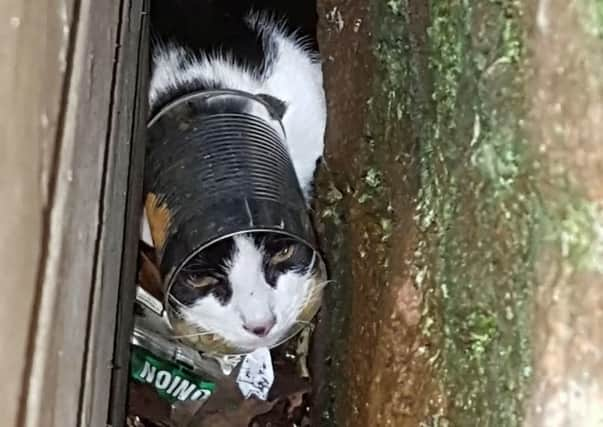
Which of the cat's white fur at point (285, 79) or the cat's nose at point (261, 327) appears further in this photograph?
the cat's white fur at point (285, 79)

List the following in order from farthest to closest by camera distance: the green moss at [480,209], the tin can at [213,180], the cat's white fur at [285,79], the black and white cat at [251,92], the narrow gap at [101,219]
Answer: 1. the cat's white fur at [285,79]
2. the black and white cat at [251,92]
3. the tin can at [213,180]
4. the narrow gap at [101,219]
5. the green moss at [480,209]

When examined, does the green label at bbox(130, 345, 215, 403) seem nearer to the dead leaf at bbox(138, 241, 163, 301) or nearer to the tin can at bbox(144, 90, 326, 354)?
the dead leaf at bbox(138, 241, 163, 301)

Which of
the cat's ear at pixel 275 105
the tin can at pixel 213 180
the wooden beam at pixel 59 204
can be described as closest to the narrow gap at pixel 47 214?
the wooden beam at pixel 59 204

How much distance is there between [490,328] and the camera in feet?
2.89

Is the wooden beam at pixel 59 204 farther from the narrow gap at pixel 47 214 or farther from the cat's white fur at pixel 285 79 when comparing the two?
the cat's white fur at pixel 285 79

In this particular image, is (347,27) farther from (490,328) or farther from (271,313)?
(490,328)

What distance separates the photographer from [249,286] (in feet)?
4.88

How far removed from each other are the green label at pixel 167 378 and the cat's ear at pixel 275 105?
0.43 metres

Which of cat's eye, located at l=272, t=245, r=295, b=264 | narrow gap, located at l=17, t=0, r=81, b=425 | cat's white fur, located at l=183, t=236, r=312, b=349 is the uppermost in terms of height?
cat's eye, located at l=272, t=245, r=295, b=264

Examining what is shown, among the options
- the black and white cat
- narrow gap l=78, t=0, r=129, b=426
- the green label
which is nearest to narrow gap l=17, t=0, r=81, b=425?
narrow gap l=78, t=0, r=129, b=426

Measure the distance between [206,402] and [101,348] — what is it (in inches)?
26.9

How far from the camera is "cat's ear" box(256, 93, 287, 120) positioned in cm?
161

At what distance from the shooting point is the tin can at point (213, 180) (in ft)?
4.51

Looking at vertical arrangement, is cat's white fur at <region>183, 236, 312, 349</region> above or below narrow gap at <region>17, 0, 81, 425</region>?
above
